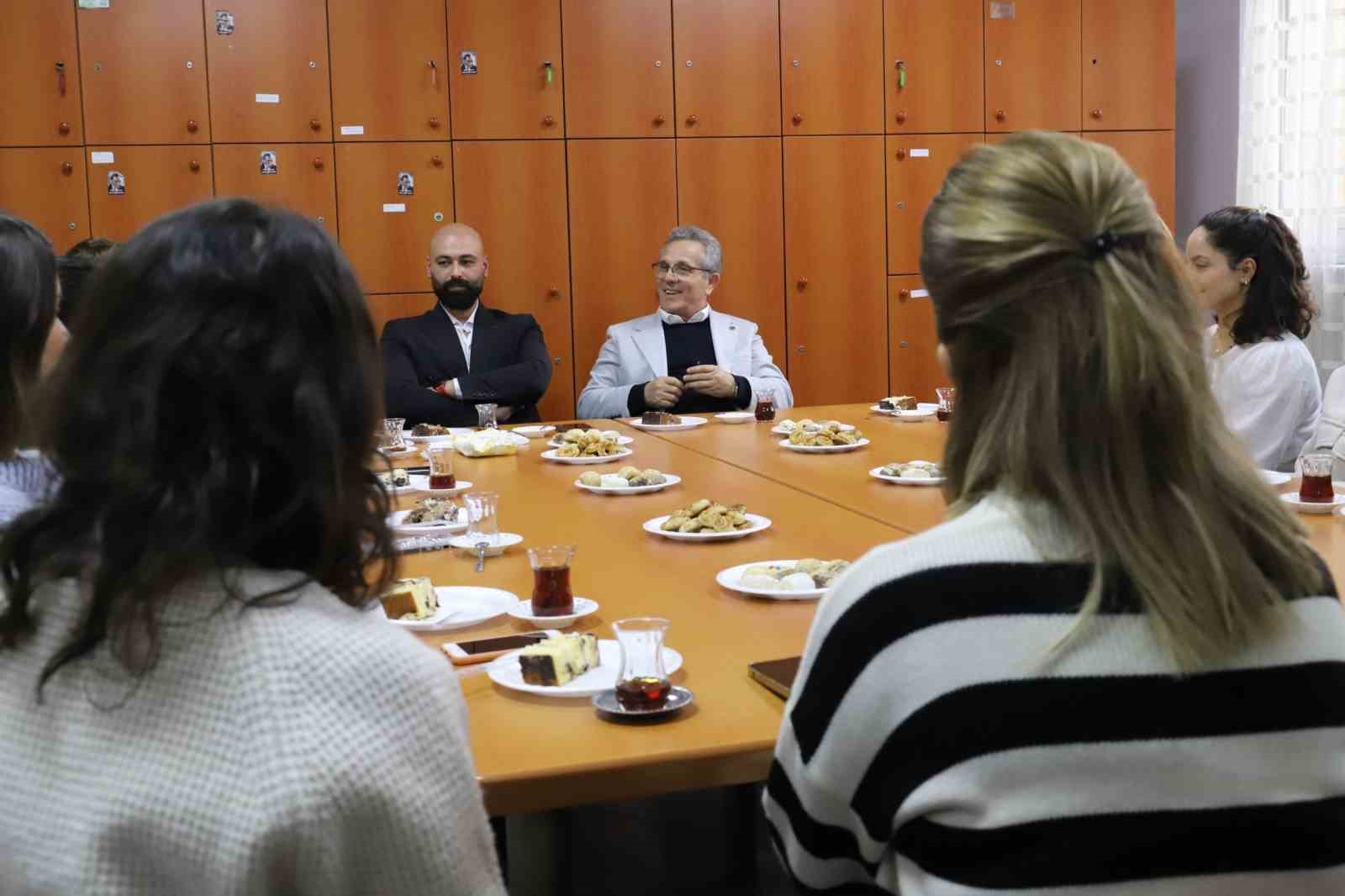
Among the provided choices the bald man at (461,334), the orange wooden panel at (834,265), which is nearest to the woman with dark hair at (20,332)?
the bald man at (461,334)

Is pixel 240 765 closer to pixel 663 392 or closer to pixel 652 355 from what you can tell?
pixel 663 392

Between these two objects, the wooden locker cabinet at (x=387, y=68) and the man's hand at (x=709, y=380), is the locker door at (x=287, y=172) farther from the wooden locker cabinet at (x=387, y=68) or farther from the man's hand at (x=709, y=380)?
the man's hand at (x=709, y=380)

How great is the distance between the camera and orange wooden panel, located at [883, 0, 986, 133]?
6359 millimetres

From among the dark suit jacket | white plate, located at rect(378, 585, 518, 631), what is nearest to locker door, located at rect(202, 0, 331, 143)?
the dark suit jacket

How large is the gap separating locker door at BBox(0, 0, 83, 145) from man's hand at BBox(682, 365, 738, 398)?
9.31 ft

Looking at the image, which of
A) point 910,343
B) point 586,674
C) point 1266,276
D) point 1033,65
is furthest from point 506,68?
point 586,674

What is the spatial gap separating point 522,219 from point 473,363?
92cm

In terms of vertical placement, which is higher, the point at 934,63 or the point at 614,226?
the point at 934,63

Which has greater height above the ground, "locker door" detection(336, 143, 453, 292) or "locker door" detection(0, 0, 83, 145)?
"locker door" detection(0, 0, 83, 145)

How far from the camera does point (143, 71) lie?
18.5ft

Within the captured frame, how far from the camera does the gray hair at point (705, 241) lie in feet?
18.0

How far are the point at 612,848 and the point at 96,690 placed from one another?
1867mm

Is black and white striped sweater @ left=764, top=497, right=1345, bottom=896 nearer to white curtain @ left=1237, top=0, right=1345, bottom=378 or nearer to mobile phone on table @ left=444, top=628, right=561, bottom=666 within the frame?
mobile phone on table @ left=444, top=628, right=561, bottom=666

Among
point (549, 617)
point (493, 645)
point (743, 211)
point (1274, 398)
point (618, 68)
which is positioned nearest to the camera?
point (493, 645)
